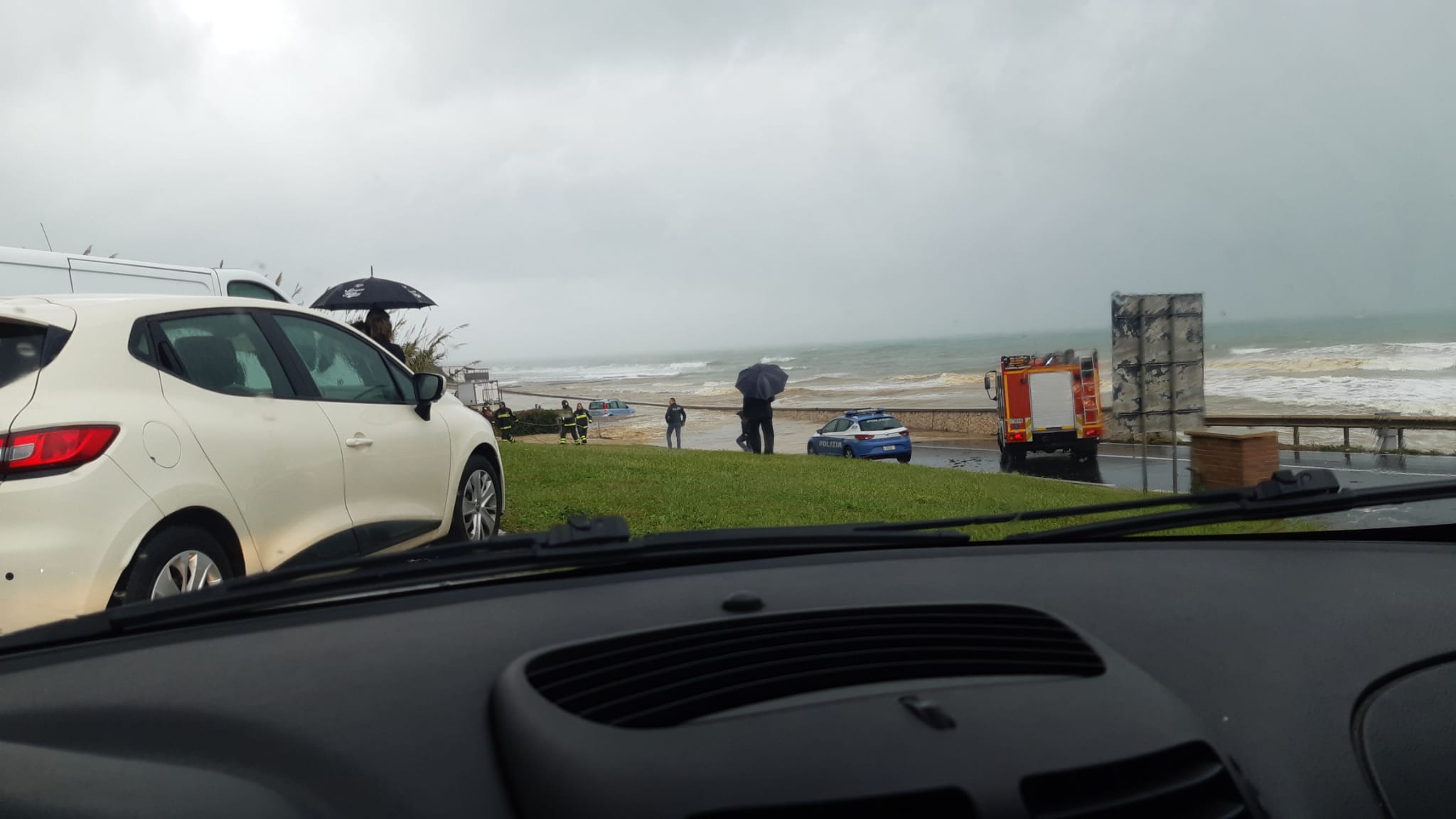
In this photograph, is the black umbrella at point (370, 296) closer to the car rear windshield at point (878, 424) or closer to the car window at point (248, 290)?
the car window at point (248, 290)

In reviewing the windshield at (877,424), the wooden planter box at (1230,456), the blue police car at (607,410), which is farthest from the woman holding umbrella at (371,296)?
the blue police car at (607,410)

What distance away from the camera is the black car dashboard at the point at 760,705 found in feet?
4.80

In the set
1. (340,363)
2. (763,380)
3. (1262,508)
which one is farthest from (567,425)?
(1262,508)

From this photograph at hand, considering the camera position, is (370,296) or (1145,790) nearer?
(1145,790)

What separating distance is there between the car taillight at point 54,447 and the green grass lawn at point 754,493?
1573 millimetres

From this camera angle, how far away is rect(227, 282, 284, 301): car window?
10.1 meters

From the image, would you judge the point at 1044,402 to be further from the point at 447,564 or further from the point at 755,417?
the point at 447,564

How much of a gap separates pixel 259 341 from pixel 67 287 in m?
5.45

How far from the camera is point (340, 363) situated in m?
5.21

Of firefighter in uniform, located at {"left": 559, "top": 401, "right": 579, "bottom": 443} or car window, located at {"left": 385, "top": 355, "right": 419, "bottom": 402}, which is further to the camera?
firefighter in uniform, located at {"left": 559, "top": 401, "right": 579, "bottom": 443}

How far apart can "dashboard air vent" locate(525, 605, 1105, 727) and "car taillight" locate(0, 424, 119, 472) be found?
2330 mm

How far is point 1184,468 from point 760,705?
14.8ft

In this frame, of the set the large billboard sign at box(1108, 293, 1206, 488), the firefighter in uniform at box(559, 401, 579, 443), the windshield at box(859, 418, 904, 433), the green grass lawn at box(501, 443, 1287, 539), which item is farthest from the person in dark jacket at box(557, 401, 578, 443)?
the green grass lawn at box(501, 443, 1287, 539)

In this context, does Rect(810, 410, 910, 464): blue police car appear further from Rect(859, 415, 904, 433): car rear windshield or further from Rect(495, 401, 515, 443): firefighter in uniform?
Rect(495, 401, 515, 443): firefighter in uniform
